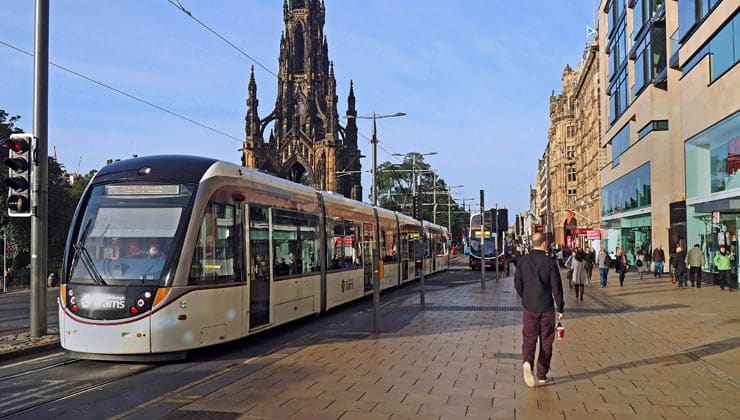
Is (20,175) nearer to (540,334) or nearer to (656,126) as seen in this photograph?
(540,334)

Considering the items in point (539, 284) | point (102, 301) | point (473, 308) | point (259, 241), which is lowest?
point (473, 308)

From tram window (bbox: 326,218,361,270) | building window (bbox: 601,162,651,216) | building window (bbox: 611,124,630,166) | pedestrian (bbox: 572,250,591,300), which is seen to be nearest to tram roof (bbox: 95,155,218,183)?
tram window (bbox: 326,218,361,270)

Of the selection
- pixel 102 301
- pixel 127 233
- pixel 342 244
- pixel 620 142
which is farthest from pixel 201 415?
pixel 620 142

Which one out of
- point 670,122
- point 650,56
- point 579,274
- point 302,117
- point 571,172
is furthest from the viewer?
point 302,117

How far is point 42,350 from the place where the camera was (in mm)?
11820

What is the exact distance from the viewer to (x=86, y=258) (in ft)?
34.9

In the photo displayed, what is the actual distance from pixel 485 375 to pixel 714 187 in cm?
2192

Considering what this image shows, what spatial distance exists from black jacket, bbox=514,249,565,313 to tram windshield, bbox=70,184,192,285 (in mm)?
5143

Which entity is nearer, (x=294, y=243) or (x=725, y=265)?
(x=294, y=243)

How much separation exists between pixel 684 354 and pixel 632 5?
114 feet

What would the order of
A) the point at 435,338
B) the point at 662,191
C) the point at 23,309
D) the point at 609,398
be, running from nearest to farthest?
1. the point at 609,398
2. the point at 435,338
3. the point at 23,309
4. the point at 662,191

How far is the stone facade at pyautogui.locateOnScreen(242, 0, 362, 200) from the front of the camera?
98188 mm

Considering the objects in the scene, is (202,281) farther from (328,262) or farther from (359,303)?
(359,303)

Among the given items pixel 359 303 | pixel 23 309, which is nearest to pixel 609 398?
pixel 359 303
